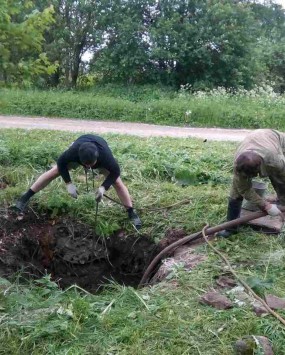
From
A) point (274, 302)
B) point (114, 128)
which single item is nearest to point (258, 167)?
point (274, 302)

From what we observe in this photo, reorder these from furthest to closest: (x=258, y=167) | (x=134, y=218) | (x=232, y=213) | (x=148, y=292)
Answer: (x=134, y=218), (x=232, y=213), (x=258, y=167), (x=148, y=292)

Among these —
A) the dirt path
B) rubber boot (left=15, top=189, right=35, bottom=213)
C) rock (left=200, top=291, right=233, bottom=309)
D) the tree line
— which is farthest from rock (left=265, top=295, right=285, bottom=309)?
the tree line

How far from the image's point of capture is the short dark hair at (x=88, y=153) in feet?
17.8

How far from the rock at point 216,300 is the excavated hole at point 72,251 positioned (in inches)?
77.7

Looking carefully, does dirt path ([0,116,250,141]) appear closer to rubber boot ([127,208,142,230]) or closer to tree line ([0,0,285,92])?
tree line ([0,0,285,92])

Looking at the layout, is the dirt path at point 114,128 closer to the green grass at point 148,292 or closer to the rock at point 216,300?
the green grass at point 148,292

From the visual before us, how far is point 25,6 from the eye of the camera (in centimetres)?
538

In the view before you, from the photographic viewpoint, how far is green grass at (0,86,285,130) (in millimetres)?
13023

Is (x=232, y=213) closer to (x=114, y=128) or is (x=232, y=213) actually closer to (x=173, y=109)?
(x=114, y=128)

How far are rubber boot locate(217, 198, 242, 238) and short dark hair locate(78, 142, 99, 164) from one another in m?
1.42

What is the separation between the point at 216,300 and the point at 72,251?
253 cm

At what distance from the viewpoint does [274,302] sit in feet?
13.4

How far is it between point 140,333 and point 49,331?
2.01 ft

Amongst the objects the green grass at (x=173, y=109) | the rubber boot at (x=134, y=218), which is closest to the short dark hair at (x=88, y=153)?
the rubber boot at (x=134, y=218)
